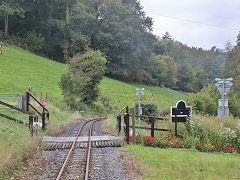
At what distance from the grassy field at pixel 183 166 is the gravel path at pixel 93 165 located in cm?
62

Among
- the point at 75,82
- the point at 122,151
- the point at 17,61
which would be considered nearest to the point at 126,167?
the point at 122,151

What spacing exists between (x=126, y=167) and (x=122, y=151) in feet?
6.55

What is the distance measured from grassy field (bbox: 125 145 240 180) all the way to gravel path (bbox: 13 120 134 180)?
2.05 feet

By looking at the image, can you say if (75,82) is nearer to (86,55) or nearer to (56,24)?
(86,55)

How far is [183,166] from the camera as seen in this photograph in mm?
7207

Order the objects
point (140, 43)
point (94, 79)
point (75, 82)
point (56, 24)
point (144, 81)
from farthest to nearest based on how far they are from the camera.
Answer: point (144, 81), point (140, 43), point (56, 24), point (94, 79), point (75, 82)

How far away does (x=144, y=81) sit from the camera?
71000 millimetres

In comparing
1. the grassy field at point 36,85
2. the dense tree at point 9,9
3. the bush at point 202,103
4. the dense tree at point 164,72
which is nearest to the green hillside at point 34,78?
the grassy field at point 36,85

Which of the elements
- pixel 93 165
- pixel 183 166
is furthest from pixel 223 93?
pixel 93 165

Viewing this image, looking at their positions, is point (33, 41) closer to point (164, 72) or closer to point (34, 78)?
point (34, 78)

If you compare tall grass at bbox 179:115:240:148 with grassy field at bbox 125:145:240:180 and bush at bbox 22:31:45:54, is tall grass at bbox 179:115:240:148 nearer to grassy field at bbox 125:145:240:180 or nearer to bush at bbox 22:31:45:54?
grassy field at bbox 125:145:240:180

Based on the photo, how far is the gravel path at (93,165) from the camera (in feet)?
21.4

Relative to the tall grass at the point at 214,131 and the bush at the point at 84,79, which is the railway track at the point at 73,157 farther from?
the bush at the point at 84,79

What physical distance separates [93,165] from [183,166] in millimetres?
2760
